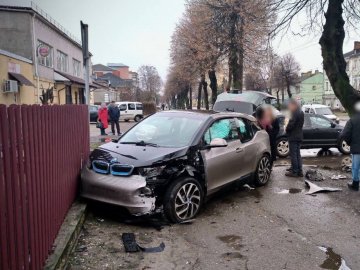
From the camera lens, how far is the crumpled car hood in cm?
536

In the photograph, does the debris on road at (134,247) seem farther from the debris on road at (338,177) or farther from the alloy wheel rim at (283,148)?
the alloy wheel rim at (283,148)

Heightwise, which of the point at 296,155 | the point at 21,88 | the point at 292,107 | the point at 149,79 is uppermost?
the point at 149,79

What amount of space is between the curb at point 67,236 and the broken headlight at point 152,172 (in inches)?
41.0

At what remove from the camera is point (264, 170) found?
782 centimetres

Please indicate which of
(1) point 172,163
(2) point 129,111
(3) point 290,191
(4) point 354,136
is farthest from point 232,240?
(2) point 129,111

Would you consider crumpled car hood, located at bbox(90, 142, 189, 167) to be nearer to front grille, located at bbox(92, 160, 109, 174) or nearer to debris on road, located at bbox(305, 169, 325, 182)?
→ front grille, located at bbox(92, 160, 109, 174)

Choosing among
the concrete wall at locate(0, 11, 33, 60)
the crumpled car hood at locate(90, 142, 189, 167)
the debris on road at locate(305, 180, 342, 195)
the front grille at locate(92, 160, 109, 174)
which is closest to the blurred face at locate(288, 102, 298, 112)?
the debris on road at locate(305, 180, 342, 195)

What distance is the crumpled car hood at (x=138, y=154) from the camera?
536 centimetres

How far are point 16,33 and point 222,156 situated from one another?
23593 millimetres

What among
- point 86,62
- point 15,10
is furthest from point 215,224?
point 15,10

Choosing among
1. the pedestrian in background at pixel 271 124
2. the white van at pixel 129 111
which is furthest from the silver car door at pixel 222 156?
the white van at pixel 129 111

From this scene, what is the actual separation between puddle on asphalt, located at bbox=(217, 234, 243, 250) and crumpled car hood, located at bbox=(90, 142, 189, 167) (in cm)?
133

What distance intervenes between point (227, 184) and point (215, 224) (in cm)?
111

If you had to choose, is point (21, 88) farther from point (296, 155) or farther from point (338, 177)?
point (338, 177)
